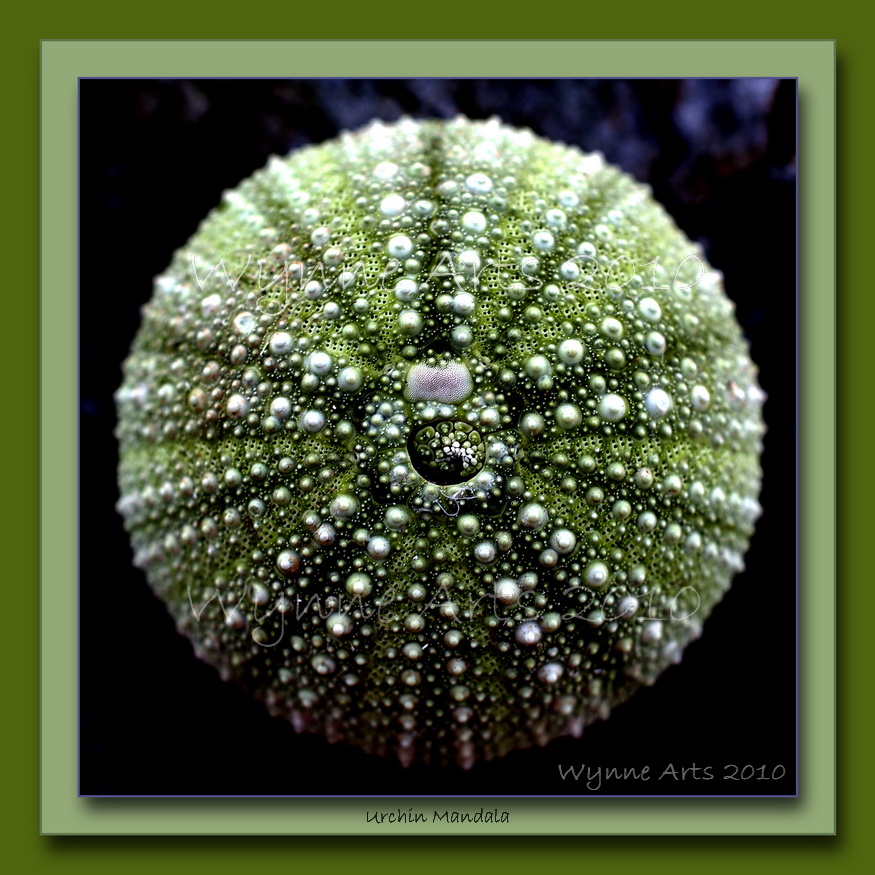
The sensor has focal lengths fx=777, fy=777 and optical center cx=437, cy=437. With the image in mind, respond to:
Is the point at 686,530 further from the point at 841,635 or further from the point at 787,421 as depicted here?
the point at 787,421

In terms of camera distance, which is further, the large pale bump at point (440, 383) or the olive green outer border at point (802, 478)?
the olive green outer border at point (802, 478)

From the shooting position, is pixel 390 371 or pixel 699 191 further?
pixel 699 191

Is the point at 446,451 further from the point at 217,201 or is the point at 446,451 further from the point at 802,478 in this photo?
the point at 217,201

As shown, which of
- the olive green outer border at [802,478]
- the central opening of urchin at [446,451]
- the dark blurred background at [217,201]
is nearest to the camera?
the central opening of urchin at [446,451]

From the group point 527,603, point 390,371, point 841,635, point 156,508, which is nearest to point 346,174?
point 390,371

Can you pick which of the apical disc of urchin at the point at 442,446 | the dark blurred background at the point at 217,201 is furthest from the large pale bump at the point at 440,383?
the dark blurred background at the point at 217,201

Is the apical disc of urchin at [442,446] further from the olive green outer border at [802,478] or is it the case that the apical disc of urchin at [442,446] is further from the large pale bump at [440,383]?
the olive green outer border at [802,478]
